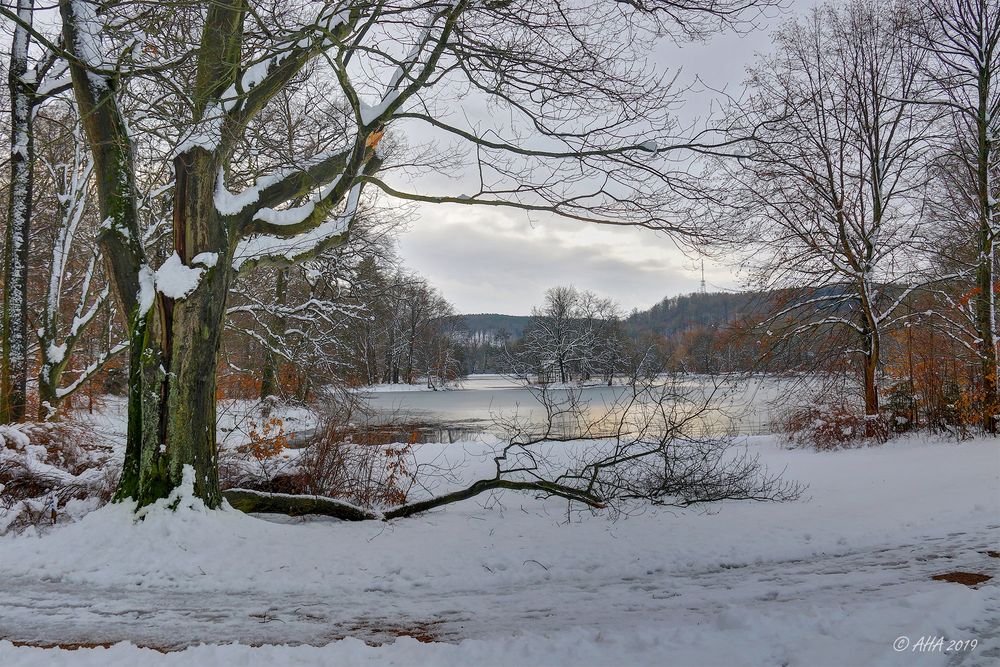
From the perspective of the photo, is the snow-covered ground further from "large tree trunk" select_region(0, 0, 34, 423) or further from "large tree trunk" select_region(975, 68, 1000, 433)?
"large tree trunk" select_region(975, 68, 1000, 433)

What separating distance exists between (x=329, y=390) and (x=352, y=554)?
9134 millimetres

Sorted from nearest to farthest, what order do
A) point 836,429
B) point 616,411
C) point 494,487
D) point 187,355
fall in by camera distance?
1. point 187,355
2. point 494,487
3. point 616,411
4. point 836,429

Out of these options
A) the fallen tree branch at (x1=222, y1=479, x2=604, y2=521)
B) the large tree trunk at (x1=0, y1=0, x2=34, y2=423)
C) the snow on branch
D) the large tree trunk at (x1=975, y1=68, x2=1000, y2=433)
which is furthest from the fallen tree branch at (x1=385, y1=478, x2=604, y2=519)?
the large tree trunk at (x1=975, y1=68, x2=1000, y2=433)

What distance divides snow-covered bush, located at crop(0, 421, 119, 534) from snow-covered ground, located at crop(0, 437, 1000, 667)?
90 centimetres

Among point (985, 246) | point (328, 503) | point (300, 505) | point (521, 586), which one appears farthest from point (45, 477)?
point (985, 246)

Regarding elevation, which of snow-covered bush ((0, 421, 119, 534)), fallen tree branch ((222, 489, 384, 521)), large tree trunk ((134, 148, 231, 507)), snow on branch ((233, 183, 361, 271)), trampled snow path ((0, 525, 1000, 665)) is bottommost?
trampled snow path ((0, 525, 1000, 665))

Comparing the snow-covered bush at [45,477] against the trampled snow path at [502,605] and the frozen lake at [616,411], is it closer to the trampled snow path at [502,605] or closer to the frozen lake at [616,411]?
the trampled snow path at [502,605]

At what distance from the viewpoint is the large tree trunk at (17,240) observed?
9492 millimetres

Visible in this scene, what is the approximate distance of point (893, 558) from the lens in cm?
517

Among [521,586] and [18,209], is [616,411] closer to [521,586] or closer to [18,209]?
[521,586]

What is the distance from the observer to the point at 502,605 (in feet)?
14.5

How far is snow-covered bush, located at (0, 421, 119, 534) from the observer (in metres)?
6.51

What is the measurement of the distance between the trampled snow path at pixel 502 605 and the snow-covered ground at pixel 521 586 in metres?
0.02

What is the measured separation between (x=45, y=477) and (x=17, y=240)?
507 centimetres
